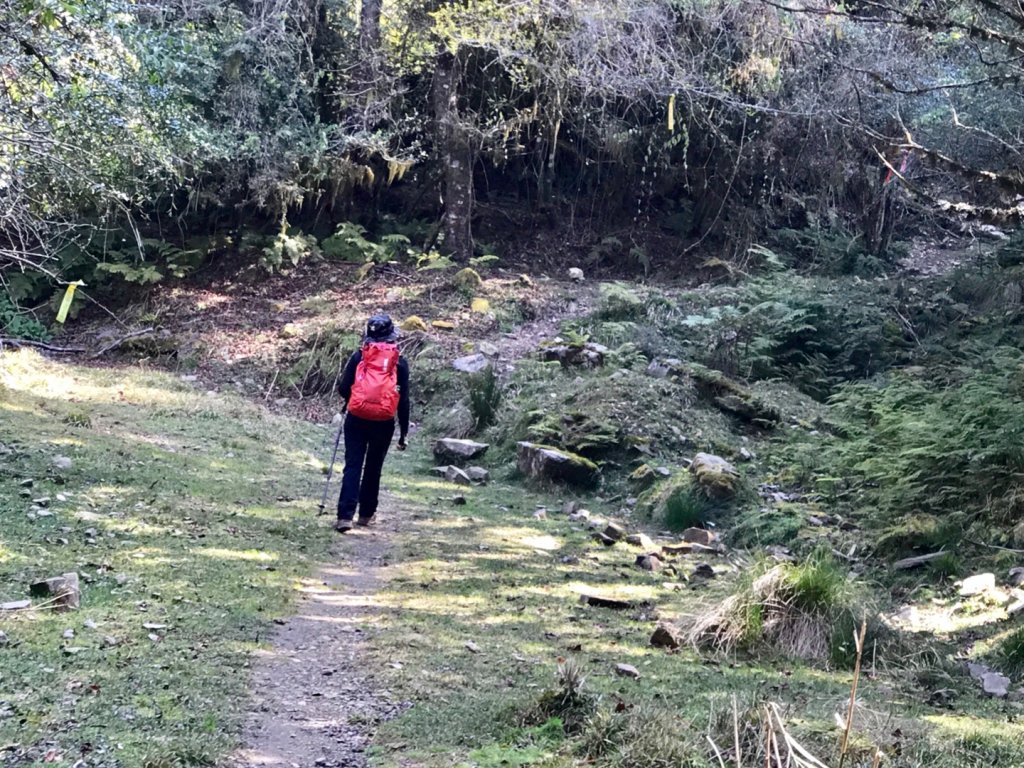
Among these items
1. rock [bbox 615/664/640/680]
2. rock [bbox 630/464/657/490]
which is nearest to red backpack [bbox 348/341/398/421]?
rock [bbox 630/464/657/490]

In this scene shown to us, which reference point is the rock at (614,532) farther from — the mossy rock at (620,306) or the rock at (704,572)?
the mossy rock at (620,306)

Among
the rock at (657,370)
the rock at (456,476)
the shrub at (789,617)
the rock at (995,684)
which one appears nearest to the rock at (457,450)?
the rock at (456,476)

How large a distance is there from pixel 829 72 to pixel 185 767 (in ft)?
59.8

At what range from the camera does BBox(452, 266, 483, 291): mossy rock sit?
16.3m

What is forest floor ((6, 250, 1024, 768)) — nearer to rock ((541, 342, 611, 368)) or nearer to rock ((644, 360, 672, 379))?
rock ((644, 360, 672, 379))

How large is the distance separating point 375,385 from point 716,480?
3.41 meters

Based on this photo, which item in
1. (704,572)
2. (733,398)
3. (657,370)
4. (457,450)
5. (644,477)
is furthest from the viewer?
(657,370)

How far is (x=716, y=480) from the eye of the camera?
8414 millimetres

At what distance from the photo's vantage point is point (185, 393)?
12734 mm

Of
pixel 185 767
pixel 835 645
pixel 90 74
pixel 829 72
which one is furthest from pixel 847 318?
pixel 185 767

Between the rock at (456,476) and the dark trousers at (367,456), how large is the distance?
2.17 m

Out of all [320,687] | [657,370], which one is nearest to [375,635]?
[320,687]

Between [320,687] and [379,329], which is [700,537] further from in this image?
[320,687]

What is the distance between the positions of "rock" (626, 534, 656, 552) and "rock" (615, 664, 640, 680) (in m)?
2.82
